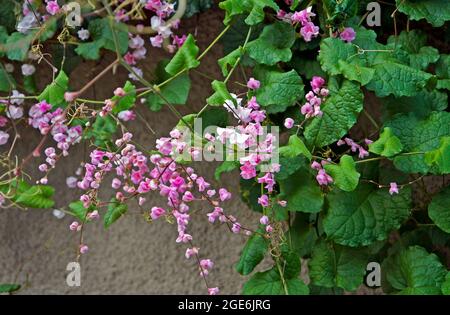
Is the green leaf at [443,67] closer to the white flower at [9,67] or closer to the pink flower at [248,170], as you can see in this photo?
the pink flower at [248,170]

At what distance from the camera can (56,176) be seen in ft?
6.15

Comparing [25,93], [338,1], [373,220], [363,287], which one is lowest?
[363,287]

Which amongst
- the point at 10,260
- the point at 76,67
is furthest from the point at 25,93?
the point at 10,260

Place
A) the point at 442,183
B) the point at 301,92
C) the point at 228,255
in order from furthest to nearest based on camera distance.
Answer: the point at 228,255, the point at 442,183, the point at 301,92

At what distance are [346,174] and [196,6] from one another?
0.52m

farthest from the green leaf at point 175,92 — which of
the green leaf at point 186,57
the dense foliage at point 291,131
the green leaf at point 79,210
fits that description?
the green leaf at point 79,210

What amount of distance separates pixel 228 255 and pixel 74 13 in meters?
0.70

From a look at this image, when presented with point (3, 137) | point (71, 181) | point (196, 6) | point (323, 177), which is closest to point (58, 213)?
point (71, 181)

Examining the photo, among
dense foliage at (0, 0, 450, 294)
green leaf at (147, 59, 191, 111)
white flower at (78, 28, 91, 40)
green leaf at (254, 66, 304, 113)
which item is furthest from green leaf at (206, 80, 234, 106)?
white flower at (78, 28, 91, 40)

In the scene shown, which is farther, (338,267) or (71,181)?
(71,181)

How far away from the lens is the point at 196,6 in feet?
5.31

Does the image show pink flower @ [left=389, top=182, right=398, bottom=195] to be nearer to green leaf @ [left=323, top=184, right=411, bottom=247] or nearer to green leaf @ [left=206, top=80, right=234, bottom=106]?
green leaf @ [left=323, top=184, right=411, bottom=247]

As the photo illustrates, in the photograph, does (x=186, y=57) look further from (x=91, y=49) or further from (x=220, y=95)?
(x=91, y=49)

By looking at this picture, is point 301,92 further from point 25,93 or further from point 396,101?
point 25,93
